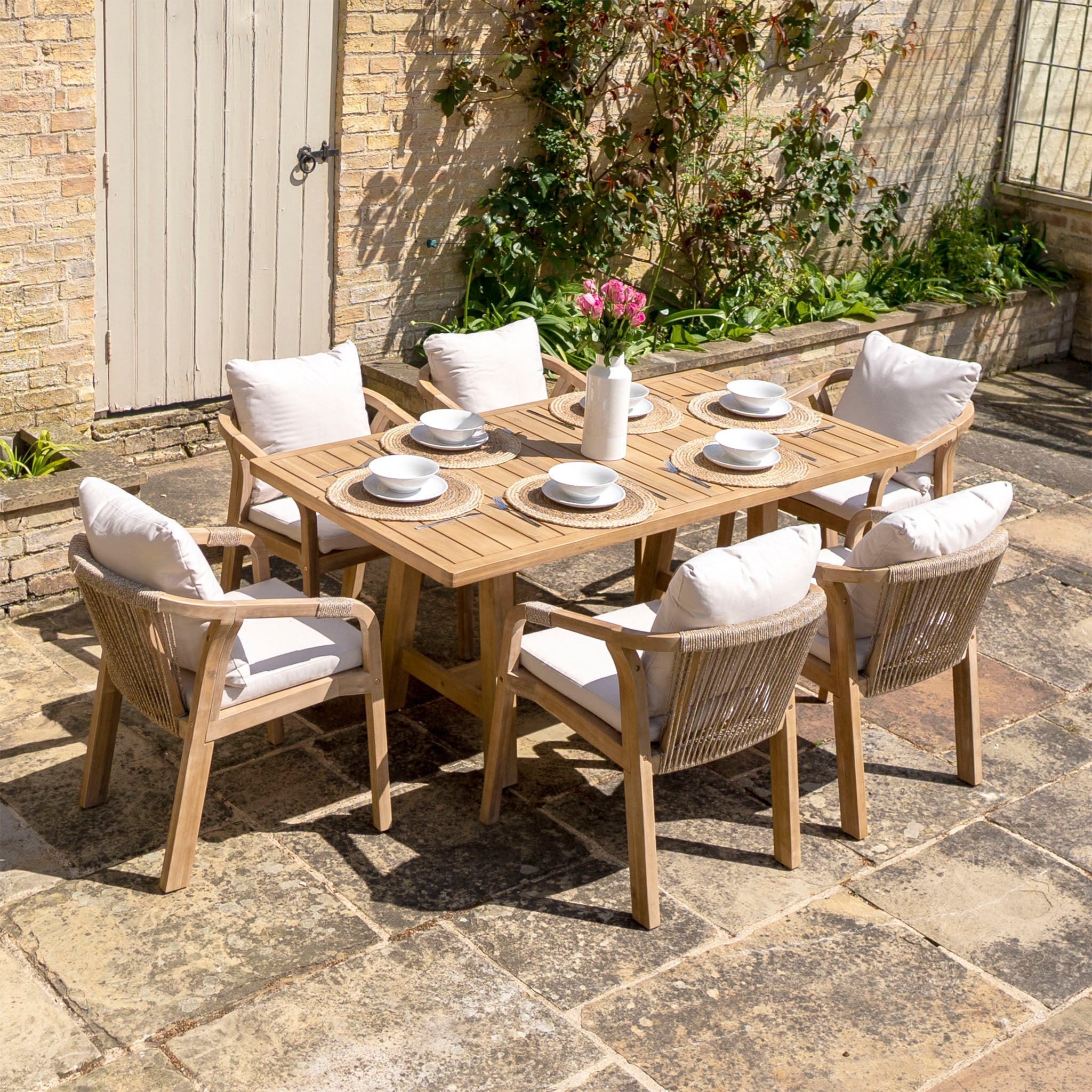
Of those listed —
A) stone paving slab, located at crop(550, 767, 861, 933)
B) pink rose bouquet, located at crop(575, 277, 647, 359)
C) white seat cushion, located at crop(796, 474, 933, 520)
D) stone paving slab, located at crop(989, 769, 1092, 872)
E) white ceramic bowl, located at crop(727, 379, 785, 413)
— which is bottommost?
stone paving slab, located at crop(550, 767, 861, 933)

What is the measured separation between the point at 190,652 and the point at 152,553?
292 millimetres

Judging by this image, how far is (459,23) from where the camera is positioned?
6.49 metres

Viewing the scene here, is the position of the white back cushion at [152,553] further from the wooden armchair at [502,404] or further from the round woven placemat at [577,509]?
the wooden armchair at [502,404]

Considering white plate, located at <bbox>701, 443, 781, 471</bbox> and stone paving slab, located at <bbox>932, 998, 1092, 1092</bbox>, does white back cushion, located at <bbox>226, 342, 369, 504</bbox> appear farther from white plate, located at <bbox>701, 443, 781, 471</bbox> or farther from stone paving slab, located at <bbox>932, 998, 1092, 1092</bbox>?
stone paving slab, located at <bbox>932, 998, 1092, 1092</bbox>

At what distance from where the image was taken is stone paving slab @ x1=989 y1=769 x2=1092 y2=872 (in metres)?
4.11

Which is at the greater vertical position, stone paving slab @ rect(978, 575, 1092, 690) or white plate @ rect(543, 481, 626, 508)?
white plate @ rect(543, 481, 626, 508)

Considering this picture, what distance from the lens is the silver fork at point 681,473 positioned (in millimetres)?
4391

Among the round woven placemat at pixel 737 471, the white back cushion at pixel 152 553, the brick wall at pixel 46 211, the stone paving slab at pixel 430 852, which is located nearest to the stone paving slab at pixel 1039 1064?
the stone paving slab at pixel 430 852

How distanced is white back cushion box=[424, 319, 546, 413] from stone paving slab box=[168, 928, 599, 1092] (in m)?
2.30

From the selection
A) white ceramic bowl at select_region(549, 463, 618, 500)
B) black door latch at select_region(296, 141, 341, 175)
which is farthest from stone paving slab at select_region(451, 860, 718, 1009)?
black door latch at select_region(296, 141, 341, 175)

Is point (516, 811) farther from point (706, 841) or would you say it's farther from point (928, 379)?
point (928, 379)

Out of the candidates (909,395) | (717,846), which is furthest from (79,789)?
(909,395)

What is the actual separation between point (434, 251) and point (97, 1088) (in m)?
4.59

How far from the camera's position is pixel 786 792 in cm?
392
